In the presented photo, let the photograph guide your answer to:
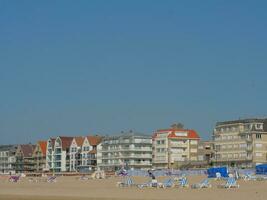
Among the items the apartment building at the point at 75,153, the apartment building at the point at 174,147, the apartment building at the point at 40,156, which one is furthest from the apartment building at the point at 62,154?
the apartment building at the point at 174,147

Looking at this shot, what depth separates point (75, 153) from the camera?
458ft

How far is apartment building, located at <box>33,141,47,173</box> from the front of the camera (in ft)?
492

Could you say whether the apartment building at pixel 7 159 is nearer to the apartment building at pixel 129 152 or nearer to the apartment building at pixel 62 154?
the apartment building at pixel 62 154

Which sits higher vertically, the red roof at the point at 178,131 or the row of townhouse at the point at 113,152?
the red roof at the point at 178,131

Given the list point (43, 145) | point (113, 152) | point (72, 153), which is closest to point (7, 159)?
point (43, 145)

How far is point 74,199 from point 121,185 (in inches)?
535

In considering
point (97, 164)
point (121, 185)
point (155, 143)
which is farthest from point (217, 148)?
point (121, 185)

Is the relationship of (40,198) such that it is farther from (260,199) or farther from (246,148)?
(246,148)

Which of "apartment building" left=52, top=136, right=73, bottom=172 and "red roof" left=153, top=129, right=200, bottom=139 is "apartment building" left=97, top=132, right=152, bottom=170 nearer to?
"red roof" left=153, top=129, right=200, bottom=139

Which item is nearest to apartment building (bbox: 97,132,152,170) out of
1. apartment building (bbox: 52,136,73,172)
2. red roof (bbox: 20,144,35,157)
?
apartment building (bbox: 52,136,73,172)

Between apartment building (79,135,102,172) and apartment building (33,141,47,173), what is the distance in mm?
15120

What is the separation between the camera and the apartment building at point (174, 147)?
12262cm

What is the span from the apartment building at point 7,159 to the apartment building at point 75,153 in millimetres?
24308

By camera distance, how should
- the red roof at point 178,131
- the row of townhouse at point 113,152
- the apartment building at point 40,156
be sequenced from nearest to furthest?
the red roof at point 178,131
the row of townhouse at point 113,152
the apartment building at point 40,156
